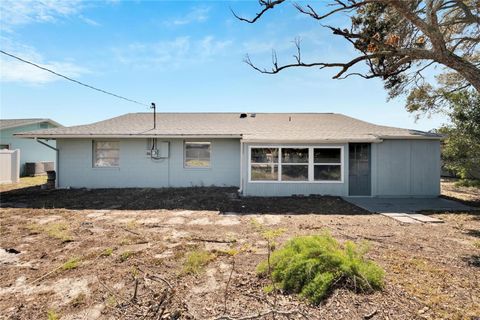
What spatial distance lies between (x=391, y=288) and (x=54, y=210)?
9.28 m

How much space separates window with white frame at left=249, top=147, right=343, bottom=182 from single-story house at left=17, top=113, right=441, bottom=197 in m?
0.04

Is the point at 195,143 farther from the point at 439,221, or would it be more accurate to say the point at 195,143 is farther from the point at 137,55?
the point at 439,221

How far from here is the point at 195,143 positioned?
39.8 ft

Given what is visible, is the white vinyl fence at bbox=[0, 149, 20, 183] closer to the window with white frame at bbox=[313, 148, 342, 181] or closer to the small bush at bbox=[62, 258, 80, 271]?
the small bush at bbox=[62, 258, 80, 271]

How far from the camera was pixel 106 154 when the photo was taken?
12.2 m

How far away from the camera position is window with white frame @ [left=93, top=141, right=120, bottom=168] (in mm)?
12148

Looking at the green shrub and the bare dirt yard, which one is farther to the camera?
the green shrub

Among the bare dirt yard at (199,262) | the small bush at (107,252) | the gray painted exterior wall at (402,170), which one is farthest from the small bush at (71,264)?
the gray painted exterior wall at (402,170)

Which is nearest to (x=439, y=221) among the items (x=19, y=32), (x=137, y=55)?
(x=137, y=55)

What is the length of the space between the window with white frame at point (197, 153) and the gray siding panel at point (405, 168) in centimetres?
743

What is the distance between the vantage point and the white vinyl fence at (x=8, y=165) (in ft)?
47.1

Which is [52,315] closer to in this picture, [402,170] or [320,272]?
[320,272]

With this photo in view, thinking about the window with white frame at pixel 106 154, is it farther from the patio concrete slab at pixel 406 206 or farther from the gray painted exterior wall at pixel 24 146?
the patio concrete slab at pixel 406 206

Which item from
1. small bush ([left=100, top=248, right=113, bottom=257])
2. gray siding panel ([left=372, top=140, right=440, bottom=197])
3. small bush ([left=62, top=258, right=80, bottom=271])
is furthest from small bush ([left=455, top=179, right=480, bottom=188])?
small bush ([left=62, top=258, right=80, bottom=271])
